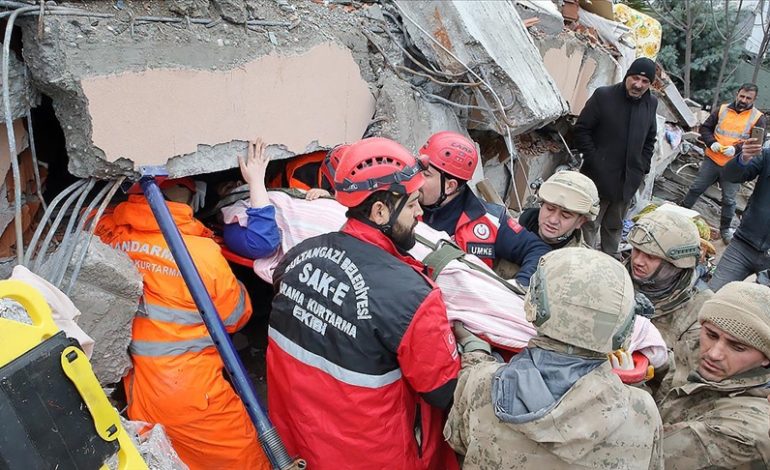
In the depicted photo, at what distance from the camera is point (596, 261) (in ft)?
5.42

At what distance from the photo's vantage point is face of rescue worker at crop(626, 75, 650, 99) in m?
5.16

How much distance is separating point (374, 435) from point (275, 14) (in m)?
2.36

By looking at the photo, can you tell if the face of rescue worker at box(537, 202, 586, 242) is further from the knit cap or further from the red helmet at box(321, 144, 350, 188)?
the red helmet at box(321, 144, 350, 188)

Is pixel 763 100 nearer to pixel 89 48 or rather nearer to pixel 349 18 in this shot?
pixel 349 18

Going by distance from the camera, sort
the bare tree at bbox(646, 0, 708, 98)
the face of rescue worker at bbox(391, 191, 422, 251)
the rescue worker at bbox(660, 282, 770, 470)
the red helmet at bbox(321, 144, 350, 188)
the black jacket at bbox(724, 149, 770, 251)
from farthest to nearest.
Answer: the bare tree at bbox(646, 0, 708, 98) < the black jacket at bbox(724, 149, 770, 251) < the red helmet at bbox(321, 144, 350, 188) < the face of rescue worker at bbox(391, 191, 422, 251) < the rescue worker at bbox(660, 282, 770, 470)

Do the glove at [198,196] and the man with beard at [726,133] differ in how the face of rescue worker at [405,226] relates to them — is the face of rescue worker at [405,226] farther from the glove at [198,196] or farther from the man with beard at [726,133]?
the man with beard at [726,133]

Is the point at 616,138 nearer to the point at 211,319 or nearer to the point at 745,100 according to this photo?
the point at 745,100

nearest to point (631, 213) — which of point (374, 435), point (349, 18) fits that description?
point (349, 18)

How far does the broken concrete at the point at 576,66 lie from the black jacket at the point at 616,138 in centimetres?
48

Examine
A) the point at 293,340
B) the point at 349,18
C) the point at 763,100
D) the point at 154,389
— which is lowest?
the point at 763,100

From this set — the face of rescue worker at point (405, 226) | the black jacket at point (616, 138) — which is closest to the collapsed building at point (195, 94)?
the face of rescue worker at point (405, 226)

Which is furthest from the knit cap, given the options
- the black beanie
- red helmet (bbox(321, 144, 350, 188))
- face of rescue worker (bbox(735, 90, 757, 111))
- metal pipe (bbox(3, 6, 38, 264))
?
face of rescue worker (bbox(735, 90, 757, 111))

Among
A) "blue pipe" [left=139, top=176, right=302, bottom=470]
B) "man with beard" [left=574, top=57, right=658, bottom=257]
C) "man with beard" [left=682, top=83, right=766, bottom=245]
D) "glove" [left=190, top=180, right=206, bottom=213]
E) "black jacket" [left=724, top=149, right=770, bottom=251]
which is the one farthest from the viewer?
"man with beard" [left=682, top=83, right=766, bottom=245]

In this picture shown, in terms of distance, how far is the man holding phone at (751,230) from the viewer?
441 cm
